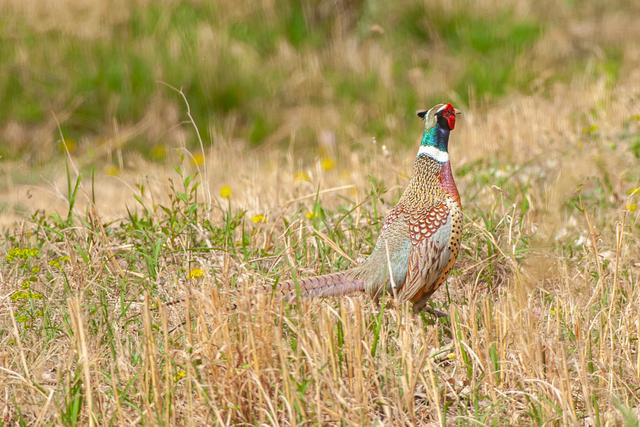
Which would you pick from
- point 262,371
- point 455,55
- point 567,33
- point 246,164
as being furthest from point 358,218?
point 567,33

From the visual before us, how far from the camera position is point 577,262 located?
5.41 meters

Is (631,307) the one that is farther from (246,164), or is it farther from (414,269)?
(246,164)

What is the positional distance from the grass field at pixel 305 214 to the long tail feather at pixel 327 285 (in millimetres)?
110

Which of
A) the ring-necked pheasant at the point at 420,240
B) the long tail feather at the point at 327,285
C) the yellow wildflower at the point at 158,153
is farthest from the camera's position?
the yellow wildflower at the point at 158,153

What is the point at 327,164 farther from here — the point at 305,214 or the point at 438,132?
the point at 438,132

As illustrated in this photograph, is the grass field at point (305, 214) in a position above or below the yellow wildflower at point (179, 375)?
above

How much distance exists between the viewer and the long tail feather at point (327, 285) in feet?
14.8

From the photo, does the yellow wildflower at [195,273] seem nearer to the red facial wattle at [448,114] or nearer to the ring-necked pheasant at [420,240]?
the ring-necked pheasant at [420,240]

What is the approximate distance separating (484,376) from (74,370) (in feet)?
5.06

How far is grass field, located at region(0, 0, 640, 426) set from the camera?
4.03 metres

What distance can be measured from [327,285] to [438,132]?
84cm

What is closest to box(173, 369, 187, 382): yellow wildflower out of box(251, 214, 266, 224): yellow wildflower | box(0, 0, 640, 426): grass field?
box(0, 0, 640, 426): grass field

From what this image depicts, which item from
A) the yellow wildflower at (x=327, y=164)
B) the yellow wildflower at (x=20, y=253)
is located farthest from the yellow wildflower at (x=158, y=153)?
the yellow wildflower at (x=20, y=253)

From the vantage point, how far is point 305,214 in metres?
5.91
